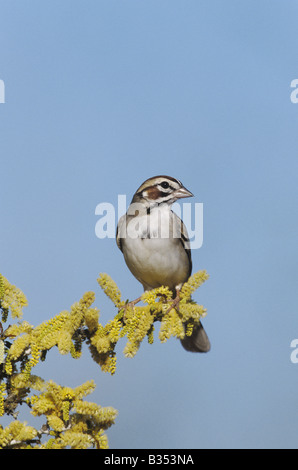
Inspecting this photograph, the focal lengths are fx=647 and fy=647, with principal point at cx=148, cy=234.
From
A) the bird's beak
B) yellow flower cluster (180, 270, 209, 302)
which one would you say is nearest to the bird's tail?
the bird's beak

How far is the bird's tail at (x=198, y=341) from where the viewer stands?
761 cm

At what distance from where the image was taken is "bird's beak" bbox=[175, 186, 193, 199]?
293 inches

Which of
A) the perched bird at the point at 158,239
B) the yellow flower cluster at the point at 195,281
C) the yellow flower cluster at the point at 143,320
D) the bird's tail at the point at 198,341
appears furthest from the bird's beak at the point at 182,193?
the yellow flower cluster at the point at 195,281

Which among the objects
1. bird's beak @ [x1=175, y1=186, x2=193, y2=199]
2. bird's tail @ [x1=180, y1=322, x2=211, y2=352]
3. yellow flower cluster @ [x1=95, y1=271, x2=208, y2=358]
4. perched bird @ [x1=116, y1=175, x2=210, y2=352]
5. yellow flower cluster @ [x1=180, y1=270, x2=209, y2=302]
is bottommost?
yellow flower cluster @ [x1=95, y1=271, x2=208, y2=358]

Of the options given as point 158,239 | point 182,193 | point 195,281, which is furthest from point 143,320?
point 182,193

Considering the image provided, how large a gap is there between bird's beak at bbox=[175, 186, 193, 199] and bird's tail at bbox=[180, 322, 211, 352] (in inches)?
60.7

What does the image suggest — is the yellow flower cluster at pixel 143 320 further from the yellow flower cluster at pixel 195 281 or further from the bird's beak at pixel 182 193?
the bird's beak at pixel 182 193

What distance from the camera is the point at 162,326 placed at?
15.8ft

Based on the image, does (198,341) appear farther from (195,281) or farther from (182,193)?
(195,281)

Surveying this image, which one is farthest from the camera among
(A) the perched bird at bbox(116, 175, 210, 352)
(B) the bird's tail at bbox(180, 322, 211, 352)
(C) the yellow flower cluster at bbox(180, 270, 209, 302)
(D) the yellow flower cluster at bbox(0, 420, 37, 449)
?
(B) the bird's tail at bbox(180, 322, 211, 352)

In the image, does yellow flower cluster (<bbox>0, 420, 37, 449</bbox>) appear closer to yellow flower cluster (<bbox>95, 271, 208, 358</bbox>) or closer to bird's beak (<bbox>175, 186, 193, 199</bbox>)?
yellow flower cluster (<bbox>95, 271, 208, 358</bbox>)
